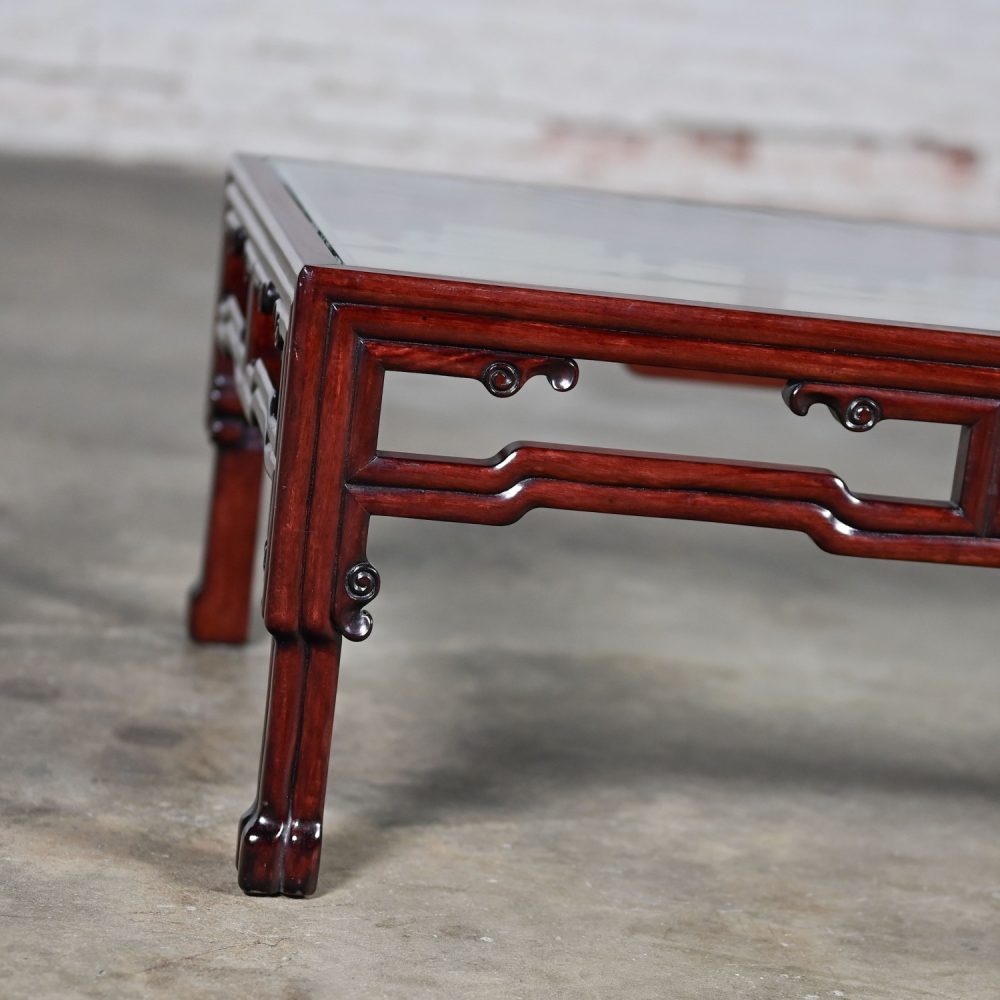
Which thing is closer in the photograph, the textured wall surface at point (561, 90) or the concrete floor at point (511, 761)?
the concrete floor at point (511, 761)

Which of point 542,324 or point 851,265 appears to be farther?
point 851,265

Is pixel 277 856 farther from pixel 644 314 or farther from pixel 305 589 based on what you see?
pixel 644 314

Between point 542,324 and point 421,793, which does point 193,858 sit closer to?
point 421,793

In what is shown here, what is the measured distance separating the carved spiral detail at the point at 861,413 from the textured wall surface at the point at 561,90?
398 cm

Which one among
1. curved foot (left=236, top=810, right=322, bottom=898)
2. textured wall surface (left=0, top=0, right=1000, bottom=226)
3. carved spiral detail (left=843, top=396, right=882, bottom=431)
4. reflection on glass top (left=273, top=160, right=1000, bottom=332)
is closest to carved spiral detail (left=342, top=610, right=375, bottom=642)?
curved foot (left=236, top=810, right=322, bottom=898)

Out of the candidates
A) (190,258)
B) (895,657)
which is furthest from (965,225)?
(895,657)

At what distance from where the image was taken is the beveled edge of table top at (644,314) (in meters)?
1.15

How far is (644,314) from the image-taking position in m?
1.17

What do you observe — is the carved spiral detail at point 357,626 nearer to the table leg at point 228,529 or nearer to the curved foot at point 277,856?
the curved foot at point 277,856

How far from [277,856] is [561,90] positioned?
13.5ft

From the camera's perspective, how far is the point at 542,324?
1.17 m

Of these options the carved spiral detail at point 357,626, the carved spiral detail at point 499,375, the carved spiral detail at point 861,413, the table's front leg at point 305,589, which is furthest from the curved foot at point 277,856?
the carved spiral detail at point 861,413

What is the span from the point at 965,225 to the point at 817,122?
56 centimetres

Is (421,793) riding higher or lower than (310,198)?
lower
